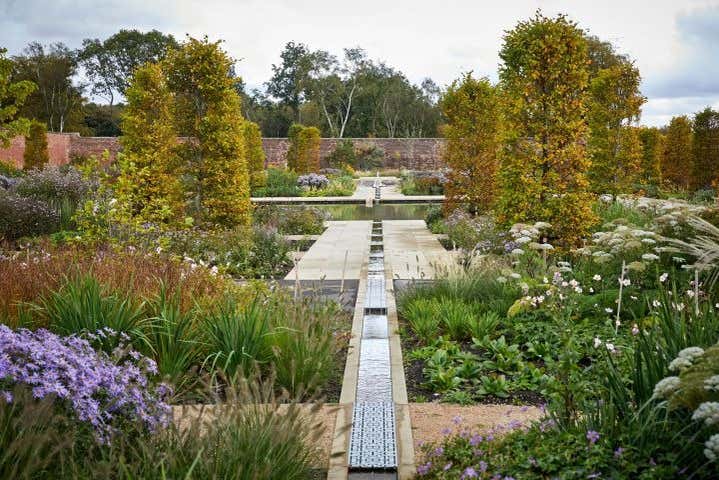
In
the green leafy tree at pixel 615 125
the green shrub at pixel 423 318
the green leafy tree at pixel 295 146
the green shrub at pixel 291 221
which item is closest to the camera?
the green shrub at pixel 423 318

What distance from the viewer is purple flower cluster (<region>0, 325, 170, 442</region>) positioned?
2.47 m

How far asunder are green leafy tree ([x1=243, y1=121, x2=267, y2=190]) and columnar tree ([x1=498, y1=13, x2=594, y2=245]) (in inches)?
659

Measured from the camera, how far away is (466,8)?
1001 centimetres

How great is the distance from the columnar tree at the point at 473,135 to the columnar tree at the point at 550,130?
414cm

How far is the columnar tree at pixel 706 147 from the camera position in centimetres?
2125

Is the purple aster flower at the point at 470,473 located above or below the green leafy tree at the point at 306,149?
below

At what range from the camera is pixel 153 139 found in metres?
11.5

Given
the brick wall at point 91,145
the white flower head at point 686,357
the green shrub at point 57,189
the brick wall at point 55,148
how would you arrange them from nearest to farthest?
the white flower head at point 686,357 → the green shrub at point 57,189 → the brick wall at point 55,148 → the brick wall at point 91,145

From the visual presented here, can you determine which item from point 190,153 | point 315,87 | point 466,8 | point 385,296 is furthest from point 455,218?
point 315,87

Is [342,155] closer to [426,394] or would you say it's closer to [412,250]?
[412,250]

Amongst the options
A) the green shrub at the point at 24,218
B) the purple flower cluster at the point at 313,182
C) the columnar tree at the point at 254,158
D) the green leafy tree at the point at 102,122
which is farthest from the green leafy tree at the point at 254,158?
the green leafy tree at the point at 102,122

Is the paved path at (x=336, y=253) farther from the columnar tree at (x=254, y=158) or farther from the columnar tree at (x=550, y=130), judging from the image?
the columnar tree at (x=254, y=158)

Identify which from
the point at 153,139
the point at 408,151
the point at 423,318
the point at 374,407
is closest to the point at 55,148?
the point at 408,151

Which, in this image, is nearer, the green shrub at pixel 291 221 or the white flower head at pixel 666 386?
the white flower head at pixel 666 386
